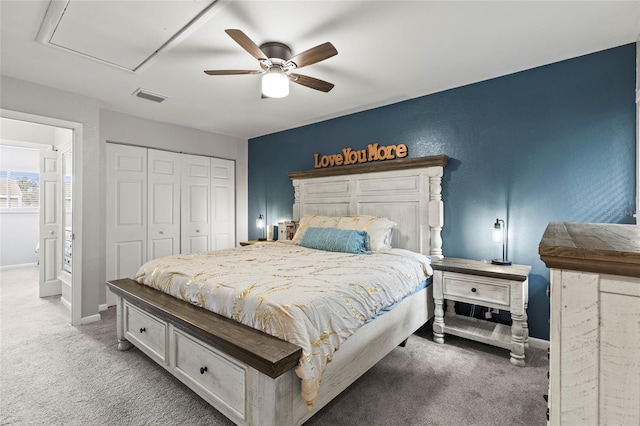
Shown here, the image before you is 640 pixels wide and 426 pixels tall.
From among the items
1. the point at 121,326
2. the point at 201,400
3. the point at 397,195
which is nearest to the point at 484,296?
the point at 397,195

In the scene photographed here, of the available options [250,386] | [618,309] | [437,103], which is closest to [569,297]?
[618,309]

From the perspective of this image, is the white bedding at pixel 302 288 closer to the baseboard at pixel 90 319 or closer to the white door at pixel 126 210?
the baseboard at pixel 90 319

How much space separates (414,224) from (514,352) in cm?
146

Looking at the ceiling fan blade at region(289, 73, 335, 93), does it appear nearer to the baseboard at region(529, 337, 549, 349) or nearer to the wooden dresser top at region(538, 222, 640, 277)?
the wooden dresser top at region(538, 222, 640, 277)

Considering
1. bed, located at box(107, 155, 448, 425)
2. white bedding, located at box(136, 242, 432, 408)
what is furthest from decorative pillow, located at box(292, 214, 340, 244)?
white bedding, located at box(136, 242, 432, 408)

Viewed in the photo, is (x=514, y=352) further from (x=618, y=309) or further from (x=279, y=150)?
(x=279, y=150)

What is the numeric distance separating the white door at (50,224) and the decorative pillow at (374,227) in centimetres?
418

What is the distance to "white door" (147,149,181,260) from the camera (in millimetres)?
4344

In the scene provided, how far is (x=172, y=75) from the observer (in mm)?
2912

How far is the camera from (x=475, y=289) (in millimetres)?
2621

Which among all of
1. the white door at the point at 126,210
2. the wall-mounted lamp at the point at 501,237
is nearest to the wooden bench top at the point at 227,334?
the white door at the point at 126,210

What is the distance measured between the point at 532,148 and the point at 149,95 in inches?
158

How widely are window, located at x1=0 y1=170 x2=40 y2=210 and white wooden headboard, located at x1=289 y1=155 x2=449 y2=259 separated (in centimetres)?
607

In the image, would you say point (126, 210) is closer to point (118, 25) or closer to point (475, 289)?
point (118, 25)
